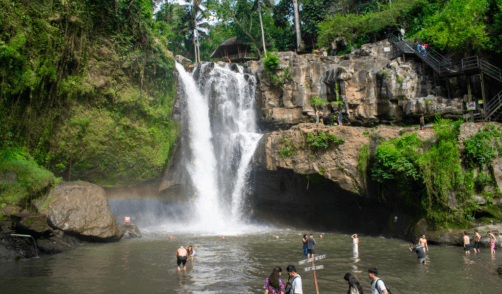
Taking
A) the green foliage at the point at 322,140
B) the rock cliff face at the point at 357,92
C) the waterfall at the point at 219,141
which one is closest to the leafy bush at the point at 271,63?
the rock cliff face at the point at 357,92

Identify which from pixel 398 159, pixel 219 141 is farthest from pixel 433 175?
pixel 219 141

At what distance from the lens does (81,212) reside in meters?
16.8

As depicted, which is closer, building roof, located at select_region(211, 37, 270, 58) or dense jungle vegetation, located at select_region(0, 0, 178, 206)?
dense jungle vegetation, located at select_region(0, 0, 178, 206)

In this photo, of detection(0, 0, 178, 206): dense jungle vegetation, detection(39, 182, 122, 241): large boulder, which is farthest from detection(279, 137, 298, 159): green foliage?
detection(39, 182, 122, 241): large boulder

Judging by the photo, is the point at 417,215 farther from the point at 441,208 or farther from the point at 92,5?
the point at 92,5

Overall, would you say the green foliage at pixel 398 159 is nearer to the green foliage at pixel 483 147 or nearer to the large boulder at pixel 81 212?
the green foliage at pixel 483 147

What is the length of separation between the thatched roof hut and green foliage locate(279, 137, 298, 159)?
22.4m

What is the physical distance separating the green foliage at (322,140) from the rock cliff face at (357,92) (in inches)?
196

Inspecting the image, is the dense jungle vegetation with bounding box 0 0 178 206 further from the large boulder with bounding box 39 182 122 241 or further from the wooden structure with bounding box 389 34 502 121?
the wooden structure with bounding box 389 34 502 121

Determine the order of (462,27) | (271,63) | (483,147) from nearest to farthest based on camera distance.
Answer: (483,147) < (462,27) < (271,63)

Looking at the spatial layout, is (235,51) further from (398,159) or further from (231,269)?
(231,269)

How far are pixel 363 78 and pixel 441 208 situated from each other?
11.9 meters

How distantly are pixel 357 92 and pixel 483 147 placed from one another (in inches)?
384

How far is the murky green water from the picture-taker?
9516mm
